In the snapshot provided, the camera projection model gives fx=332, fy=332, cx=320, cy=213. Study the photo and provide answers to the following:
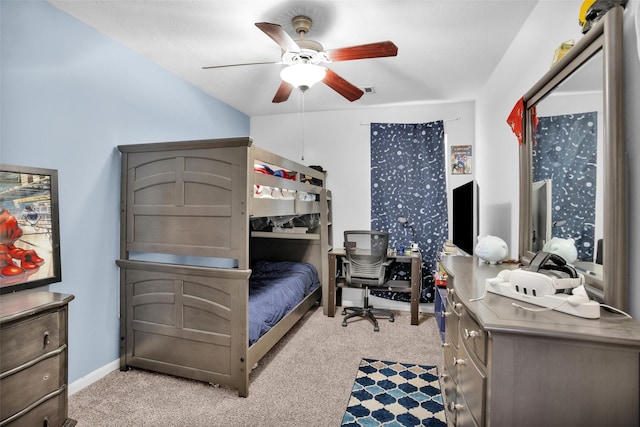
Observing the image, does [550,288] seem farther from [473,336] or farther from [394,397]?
[394,397]

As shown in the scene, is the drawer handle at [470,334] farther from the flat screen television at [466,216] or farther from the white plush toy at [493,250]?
the flat screen television at [466,216]

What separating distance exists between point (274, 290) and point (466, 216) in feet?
5.61

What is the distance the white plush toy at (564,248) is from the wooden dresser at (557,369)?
399mm

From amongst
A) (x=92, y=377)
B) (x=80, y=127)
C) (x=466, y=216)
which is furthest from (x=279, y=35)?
(x=92, y=377)

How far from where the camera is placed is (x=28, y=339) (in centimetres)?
148

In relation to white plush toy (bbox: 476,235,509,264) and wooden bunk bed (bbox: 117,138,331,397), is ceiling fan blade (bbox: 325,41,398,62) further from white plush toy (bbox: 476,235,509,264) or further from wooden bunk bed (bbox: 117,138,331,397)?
white plush toy (bbox: 476,235,509,264)

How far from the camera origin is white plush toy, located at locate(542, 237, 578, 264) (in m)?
1.42

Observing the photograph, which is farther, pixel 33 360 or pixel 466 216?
pixel 466 216

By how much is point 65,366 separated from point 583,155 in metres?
2.56

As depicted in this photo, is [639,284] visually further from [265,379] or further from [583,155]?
[265,379]

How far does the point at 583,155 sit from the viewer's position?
4.41ft

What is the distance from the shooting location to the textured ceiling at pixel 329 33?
203cm

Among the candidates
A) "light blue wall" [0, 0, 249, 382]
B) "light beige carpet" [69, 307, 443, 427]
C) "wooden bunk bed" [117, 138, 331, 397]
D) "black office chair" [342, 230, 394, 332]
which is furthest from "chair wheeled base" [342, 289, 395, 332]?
"light blue wall" [0, 0, 249, 382]

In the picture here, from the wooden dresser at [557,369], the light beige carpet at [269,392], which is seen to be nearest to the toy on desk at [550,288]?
the wooden dresser at [557,369]
